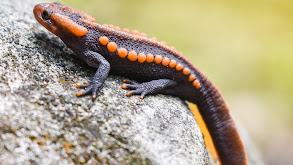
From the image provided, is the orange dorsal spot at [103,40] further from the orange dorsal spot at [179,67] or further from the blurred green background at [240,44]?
the blurred green background at [240,44]

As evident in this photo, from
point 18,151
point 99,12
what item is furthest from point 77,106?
point 99,12

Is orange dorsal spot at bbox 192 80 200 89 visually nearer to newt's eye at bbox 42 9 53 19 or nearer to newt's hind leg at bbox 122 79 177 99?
newt's hind leg at bbox 122 79 177 99

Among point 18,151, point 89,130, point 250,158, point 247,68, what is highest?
point 247,68

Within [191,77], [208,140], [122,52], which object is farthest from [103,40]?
[208,140]

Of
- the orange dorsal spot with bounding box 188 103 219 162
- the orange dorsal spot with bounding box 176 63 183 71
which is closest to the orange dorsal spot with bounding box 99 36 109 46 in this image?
the orange dorsal spot with bounding box 176 63 183 71

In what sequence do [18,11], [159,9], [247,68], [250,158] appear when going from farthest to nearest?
[159,9] < [247,68] < [250,158] < [18,11]

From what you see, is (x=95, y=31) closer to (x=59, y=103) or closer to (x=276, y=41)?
(x=59, y=103)
